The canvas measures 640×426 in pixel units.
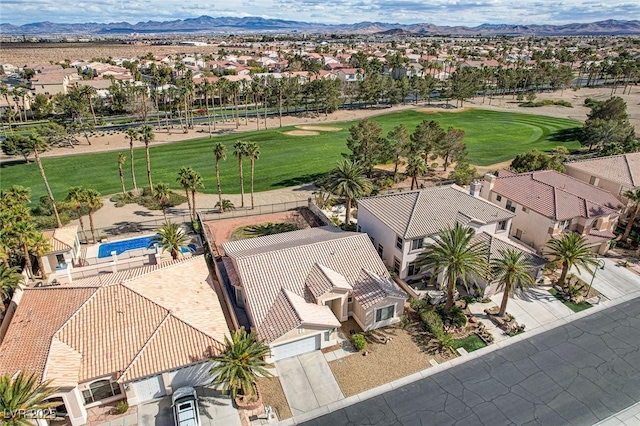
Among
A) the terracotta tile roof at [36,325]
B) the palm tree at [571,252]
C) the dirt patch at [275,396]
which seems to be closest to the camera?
the terracotta tile roof at [36,325]

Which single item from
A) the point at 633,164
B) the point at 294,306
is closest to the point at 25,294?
the point at 294,306

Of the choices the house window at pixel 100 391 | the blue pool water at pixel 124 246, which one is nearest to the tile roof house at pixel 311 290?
the house window at pixel 100 391

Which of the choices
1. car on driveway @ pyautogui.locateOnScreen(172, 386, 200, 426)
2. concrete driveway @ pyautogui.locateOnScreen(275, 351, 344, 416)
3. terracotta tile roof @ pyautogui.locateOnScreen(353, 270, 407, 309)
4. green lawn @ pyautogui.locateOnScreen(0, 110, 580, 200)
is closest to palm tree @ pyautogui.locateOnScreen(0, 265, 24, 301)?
car on driveway @ pyautogui.locateOnScreen(172, 386, 200, 426)

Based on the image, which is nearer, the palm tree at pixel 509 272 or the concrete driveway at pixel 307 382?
the concrete driveway at pixel 307 382

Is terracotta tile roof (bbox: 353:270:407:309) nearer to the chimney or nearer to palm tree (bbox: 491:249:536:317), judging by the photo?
palm tree (bbox: 491:249:536:317)

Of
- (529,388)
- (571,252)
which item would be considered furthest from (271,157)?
(529,388)

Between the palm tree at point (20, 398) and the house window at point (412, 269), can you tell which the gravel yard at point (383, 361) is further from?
the palm tree at point (20, 398)

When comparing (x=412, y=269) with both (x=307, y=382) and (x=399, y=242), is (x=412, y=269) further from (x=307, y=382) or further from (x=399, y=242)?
(x=307, y=382)
